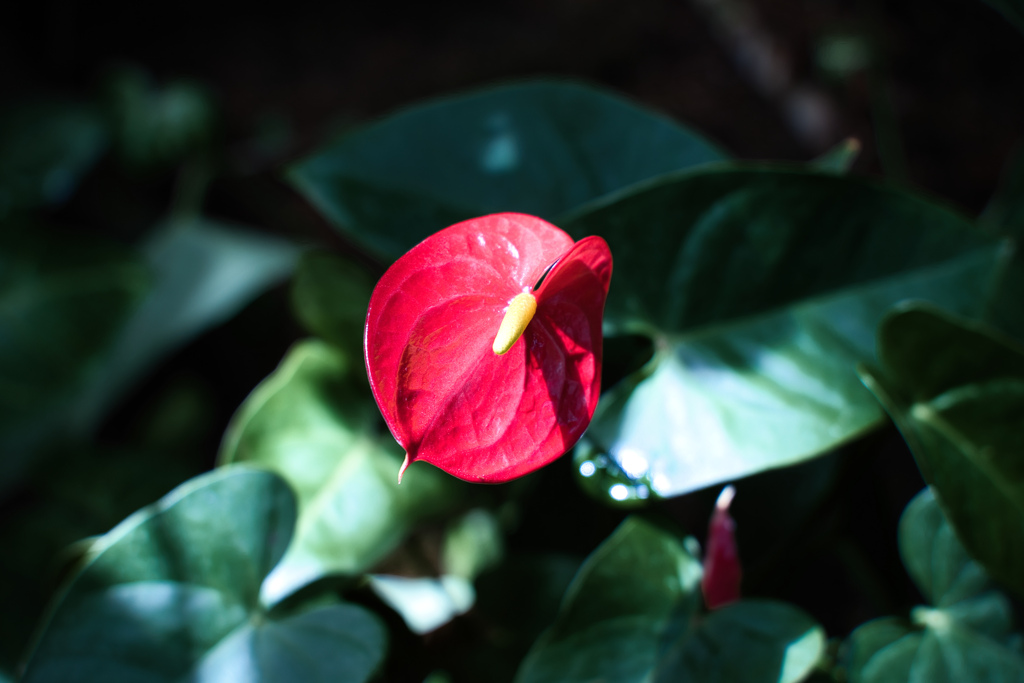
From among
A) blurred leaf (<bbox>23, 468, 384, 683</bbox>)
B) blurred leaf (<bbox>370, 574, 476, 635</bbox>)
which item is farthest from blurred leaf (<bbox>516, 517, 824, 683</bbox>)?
blurred leaf (<bbox>370, 574, 476, 635</bbox>)

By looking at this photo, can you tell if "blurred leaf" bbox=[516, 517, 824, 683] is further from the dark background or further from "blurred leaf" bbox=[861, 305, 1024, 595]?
the dark background

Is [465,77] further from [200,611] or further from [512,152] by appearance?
[200,611]

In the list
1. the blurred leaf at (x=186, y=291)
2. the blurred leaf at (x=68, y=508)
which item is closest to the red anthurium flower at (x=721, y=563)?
the blurred leaf at (x=68, y=508)

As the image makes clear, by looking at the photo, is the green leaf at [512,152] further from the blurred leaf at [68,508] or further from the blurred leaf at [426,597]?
the blurred leaf at [68,508]

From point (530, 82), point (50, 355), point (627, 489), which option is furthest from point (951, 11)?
point (50, 355)

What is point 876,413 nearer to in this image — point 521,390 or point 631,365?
point 631,365
